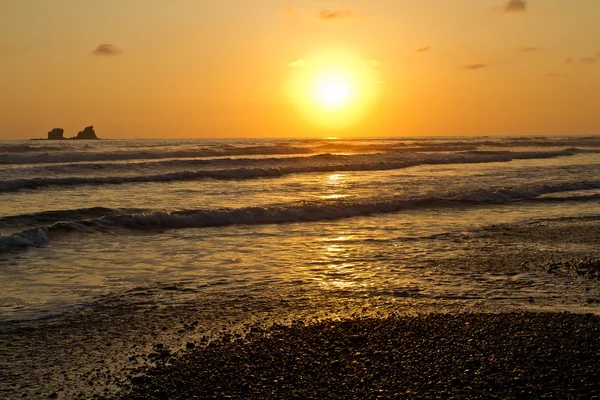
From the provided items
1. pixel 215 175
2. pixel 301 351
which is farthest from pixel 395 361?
pixel 215 175

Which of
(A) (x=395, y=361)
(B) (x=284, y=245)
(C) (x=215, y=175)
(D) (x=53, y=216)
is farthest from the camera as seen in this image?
(C) (x=215, y=175)

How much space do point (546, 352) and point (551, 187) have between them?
70.3 feet

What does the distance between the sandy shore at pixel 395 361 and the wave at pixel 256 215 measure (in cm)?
850

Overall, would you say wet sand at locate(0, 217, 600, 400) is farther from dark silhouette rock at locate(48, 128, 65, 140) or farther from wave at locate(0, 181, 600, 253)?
dark silhouette rock at locate(48, 128, 65, 140)

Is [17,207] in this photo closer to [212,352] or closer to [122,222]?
[122,222]

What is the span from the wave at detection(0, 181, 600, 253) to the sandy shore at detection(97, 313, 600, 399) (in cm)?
850

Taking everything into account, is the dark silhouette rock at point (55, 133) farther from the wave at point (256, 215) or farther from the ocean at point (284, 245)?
the wave at point (256, 215)

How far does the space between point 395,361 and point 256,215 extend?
39.6 ft

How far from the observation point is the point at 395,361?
20.6 ft

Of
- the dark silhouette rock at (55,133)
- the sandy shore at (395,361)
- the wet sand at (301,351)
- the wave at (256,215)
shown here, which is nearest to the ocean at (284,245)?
the wave at (256,215)

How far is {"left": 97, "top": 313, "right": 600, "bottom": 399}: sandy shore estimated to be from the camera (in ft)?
18.1

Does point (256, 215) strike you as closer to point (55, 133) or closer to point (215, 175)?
point (215, 175)

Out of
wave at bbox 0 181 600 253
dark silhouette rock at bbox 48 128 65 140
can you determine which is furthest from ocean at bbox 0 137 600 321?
dark silhouette rock at bbox 48 128 65 140

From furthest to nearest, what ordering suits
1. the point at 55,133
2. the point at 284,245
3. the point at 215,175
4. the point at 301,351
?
the point at 55,133, the point at 215,175, the point at 284,245, the point at 301,351
